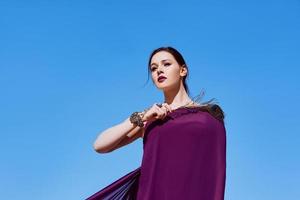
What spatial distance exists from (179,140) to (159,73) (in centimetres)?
58

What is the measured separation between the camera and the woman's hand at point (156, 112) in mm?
→ 3939

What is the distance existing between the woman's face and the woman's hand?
29 centimetres

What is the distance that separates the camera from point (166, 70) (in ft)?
14.0

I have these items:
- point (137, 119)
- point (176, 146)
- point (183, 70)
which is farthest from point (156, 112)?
point (183, 70)

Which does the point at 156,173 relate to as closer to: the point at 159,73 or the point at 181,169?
the point at 181,169

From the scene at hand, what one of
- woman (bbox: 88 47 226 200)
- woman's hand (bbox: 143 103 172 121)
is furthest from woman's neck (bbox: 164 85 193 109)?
woman's hand (bbox: 143 103 172 121)

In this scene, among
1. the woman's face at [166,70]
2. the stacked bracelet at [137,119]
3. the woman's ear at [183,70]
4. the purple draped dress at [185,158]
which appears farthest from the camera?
the woman's ear at [183,70]

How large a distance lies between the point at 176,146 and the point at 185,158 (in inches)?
4.2

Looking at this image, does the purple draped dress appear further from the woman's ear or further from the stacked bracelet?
the woman's ear

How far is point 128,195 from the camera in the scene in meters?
4.37

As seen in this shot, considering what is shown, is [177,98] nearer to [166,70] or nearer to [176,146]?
[166,70]

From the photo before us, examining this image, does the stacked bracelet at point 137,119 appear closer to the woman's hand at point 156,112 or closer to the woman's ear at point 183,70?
the woman's hand at point 156,112

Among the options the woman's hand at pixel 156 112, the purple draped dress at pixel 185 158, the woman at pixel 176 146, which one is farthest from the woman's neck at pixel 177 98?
the woman's hand at pixel 156 112

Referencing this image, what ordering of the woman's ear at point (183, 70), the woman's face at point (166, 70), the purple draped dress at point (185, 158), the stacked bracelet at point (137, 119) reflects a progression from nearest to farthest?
the purple draped dress at point (185, 158) → the stacked bracelet at point (137, 119) → the woman's face at point (166, 70) → the woman's ear at point (183, 70)
